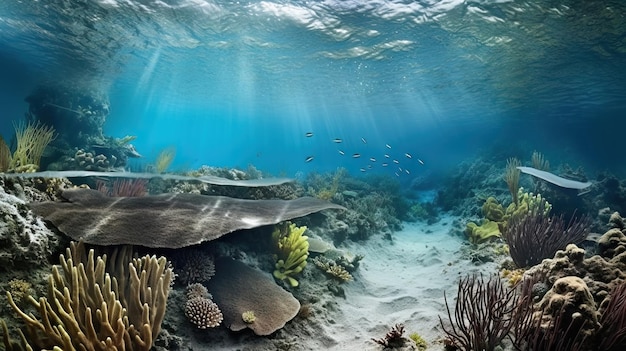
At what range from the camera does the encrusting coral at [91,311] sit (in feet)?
8.96

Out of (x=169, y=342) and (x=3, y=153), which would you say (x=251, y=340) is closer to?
(x=169, y=342)

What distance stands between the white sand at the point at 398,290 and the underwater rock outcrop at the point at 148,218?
2247 mm

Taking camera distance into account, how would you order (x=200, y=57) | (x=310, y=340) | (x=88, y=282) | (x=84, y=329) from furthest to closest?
1. (x=200, y=57)
2. (x=310, y=340)
3. (x=88, y=282)
4. (x=84, y=329)

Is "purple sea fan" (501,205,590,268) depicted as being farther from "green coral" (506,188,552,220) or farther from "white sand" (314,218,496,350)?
"green coral" (506,188,552,220)

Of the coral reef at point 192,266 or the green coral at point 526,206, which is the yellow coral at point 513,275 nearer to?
the green coral at point 526,206

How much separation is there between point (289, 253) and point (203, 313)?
8.28 feet

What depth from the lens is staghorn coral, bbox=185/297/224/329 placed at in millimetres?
4324

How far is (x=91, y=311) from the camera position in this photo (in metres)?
3.27

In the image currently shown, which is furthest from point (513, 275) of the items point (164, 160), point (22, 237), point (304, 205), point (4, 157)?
point (164, 160)

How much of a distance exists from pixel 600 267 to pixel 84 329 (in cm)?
630

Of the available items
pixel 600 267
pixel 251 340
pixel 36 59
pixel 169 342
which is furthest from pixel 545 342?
pixel 36 59

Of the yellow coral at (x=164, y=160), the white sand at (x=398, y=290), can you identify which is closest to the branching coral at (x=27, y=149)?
the yellow coral at (x=164, y=160)

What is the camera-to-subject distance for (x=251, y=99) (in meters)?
43.7

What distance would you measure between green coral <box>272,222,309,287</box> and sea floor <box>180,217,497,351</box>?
0.78 m
